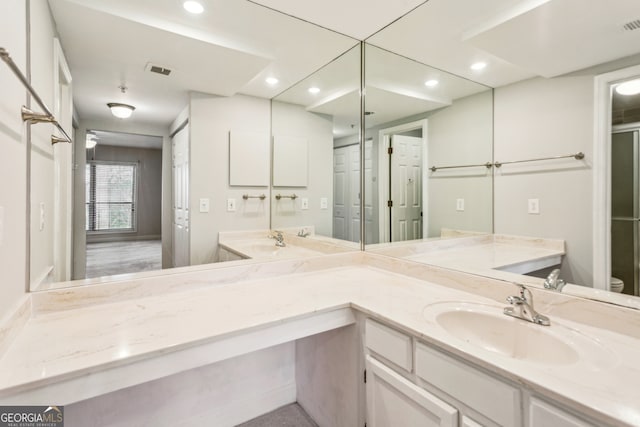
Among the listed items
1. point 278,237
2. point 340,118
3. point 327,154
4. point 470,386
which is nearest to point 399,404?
point 470,386

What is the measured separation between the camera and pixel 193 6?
151cm

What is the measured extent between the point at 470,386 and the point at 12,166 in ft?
4.93

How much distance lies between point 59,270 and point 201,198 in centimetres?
64

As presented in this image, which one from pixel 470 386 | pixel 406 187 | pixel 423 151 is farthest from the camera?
pixel 406 187

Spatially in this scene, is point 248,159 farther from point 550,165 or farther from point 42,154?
point 550,165

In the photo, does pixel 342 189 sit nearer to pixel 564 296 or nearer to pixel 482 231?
pixel 482 231

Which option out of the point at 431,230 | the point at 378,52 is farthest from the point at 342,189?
the point at 378,52

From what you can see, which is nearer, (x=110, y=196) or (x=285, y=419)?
(x=110, y=196)

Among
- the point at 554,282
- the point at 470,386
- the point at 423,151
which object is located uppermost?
the point at 423,151

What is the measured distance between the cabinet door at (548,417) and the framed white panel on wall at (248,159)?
1538mm

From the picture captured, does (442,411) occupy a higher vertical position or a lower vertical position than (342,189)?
lower

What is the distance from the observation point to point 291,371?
1854 mm

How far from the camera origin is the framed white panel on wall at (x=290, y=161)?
1969 mm

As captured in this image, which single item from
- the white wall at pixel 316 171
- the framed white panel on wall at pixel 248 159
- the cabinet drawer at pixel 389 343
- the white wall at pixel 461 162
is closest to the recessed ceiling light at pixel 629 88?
the white wall at pixel 461 162
